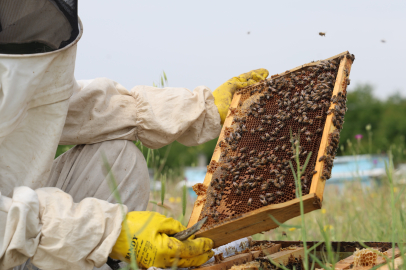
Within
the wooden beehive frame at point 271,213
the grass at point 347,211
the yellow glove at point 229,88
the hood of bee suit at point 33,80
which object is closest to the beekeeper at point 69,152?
the hood of bee suit at point 33,80

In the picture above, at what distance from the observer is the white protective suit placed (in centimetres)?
200

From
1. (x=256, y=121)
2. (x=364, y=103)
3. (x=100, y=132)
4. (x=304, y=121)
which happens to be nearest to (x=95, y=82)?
(x=100, y=132)

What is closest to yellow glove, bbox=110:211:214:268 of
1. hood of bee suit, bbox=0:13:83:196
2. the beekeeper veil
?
hood of bee suit, bbox=0:13:83:196

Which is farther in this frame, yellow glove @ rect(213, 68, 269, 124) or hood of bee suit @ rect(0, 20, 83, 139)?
yellow glove @ rect(213, 68, 269, 124)

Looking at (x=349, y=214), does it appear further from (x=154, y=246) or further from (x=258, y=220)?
(x=154, y=246)

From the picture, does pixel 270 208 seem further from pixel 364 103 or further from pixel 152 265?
pixel 364 103

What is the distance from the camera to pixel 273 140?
2.67 meters

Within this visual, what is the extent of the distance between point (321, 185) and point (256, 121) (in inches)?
35.5

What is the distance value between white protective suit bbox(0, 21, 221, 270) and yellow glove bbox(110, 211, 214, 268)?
0.30 ft

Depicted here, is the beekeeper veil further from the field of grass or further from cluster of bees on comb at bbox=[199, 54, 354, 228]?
the field of grass

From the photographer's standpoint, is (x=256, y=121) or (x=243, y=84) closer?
(x=256, y=121)

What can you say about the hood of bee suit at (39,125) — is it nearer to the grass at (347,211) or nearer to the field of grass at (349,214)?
the grass at (347,211)

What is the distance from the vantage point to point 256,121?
2926 millimetres

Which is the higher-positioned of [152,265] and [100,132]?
[100,132]
